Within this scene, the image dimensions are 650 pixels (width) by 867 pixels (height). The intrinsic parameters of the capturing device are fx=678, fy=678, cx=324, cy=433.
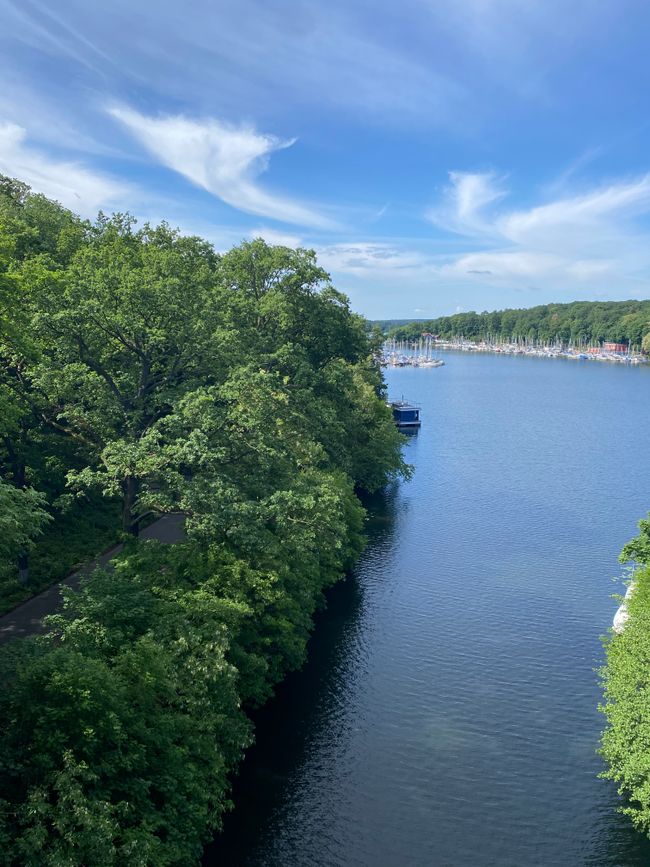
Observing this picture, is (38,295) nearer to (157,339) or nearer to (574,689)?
(157,339)

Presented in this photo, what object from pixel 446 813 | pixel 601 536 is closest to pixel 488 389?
pixel 601 536

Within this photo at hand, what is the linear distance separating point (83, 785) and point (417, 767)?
15609mm

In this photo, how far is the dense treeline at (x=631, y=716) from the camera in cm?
2219

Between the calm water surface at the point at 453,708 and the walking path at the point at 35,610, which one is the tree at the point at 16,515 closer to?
the walking path at the point at 35,610

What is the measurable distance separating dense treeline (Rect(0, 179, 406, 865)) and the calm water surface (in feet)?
9.96

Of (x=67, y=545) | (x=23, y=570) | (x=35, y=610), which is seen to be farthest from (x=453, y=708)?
(x=67, y=545)

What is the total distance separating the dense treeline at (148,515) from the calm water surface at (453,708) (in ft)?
9.96

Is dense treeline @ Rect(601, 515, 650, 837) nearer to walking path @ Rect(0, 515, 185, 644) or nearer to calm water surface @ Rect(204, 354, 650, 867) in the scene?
calm water surface @ Rect(204, 354, 650, 867)

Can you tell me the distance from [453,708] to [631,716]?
9431 millimetres

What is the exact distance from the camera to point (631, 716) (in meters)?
23.5

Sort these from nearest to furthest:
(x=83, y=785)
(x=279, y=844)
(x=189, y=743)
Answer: (x=83, y=785)
(x=189, y=743)
(x=279, y=844)

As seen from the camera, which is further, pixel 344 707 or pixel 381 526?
pixel 381 526

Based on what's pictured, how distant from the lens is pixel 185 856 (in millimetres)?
17375


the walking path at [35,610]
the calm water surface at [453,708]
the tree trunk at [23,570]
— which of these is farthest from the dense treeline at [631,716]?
the tree trunk at [23,570]
